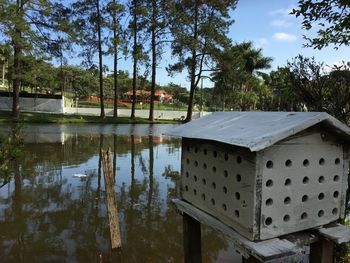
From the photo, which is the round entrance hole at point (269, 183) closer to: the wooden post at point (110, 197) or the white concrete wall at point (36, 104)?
the wooden post at point (110, 197)

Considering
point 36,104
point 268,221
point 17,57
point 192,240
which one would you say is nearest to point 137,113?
point 36,104

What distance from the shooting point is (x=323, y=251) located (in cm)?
282

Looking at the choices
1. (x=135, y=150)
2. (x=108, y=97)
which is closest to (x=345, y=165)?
(x=135, y=150)

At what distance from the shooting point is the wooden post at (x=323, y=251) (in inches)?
111

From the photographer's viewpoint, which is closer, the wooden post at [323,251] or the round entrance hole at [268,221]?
the round entrance hole at [268,221]

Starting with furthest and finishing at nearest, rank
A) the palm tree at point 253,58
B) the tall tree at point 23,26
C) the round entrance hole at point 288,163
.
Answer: the palm tree at point 253,58
the tall tree at point 23,26
the round entrance hole at point 288,163

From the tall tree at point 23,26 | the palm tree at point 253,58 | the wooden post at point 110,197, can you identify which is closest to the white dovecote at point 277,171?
the wooden post at point 110,197

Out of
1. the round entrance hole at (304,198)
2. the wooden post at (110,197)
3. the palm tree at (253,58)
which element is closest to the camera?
the round entrance hole at (304,198)

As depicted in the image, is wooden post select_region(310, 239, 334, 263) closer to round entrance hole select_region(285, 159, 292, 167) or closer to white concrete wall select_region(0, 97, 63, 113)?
round entrance hole select_region(285, 159, 292, 167)

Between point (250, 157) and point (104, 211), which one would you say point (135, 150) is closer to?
point (104, 211)

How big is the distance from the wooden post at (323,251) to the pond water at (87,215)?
1.76 metres

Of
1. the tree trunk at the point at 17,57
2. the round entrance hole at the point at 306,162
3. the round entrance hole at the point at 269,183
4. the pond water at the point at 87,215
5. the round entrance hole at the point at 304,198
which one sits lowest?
the pond water at the point at 87,215

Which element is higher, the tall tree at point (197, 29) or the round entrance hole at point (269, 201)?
the tall tree at point (197, 29)

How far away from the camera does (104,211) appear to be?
22.8ft
